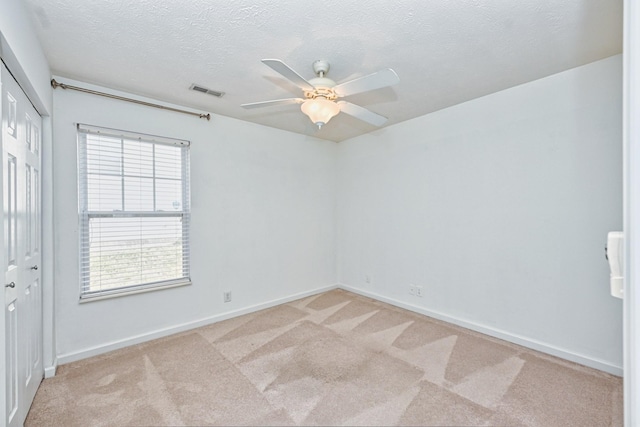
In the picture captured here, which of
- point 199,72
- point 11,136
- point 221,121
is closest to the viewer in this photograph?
point 11,136

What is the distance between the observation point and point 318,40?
196cm

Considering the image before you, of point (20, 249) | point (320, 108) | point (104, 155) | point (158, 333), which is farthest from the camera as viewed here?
point (158, 333)

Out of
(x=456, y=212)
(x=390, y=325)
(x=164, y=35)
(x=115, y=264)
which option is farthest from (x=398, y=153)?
(x=115, y=264)

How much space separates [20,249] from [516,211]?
3782mm

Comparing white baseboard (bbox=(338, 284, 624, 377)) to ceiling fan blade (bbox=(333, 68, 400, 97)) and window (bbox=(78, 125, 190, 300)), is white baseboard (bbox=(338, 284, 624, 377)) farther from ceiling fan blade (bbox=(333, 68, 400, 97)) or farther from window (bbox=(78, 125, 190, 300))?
window (bbox=(78, 125, 190, 300))

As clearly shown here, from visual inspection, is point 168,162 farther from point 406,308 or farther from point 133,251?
point 406,308

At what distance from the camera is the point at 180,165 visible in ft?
10.2

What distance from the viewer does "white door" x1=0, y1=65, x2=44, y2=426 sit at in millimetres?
1529

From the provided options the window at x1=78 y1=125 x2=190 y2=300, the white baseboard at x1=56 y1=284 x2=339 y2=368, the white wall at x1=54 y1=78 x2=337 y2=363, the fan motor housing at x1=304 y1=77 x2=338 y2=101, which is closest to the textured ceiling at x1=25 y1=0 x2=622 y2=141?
the fan motor housing at x1=304 y1=77 x2=338 y2=101

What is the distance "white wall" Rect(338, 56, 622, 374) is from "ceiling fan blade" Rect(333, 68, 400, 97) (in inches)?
67.4

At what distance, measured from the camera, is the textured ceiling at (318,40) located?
169 cm

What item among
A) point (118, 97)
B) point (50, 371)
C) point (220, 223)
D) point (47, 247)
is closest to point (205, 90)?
point (118, 97)
